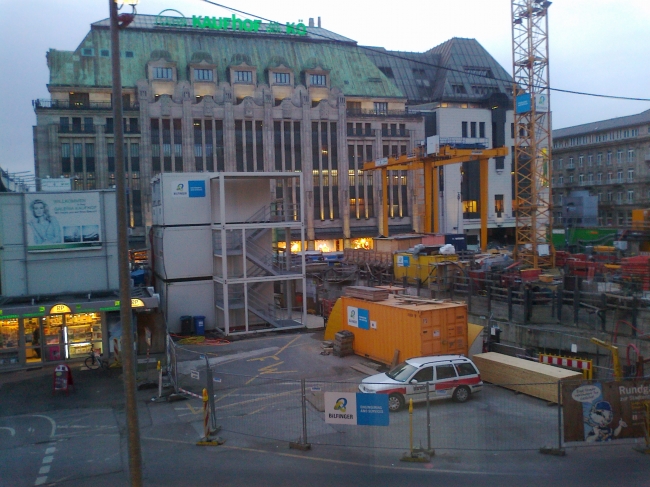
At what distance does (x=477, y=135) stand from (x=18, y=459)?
234 ft

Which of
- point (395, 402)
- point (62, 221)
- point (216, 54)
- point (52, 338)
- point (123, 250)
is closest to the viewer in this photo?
point (123, 250)

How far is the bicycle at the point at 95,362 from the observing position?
21.1 meters

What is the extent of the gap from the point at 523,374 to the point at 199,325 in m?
15.7

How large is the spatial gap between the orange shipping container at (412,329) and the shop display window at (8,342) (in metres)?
13.3

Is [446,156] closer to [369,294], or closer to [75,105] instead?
[369,294]

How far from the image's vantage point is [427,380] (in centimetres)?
1481

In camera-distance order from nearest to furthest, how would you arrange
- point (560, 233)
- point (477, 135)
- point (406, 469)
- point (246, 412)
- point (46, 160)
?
point (406, 469), point (246, 412), point (46, 160), point (560, 233), point (477, 135)

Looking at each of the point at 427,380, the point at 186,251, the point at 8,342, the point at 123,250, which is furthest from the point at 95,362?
the point at 123,250

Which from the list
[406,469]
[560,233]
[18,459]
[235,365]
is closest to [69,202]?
[235,365]

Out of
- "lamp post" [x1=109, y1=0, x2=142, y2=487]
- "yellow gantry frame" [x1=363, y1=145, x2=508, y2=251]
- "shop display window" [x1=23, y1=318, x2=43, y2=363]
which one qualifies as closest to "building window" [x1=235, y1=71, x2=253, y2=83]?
"yellow gantry frame" [x1=363, y1=145, x2=508, y2=251]

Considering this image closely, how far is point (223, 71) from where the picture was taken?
6562 centimetres

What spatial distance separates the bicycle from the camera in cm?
2111

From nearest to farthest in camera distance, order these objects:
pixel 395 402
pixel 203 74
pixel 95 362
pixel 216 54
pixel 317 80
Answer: pixel 395 402
pixel 95 362
pixel 203 74
pixel 216 54
pixel 317 80

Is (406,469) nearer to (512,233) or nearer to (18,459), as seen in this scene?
(18,459)
